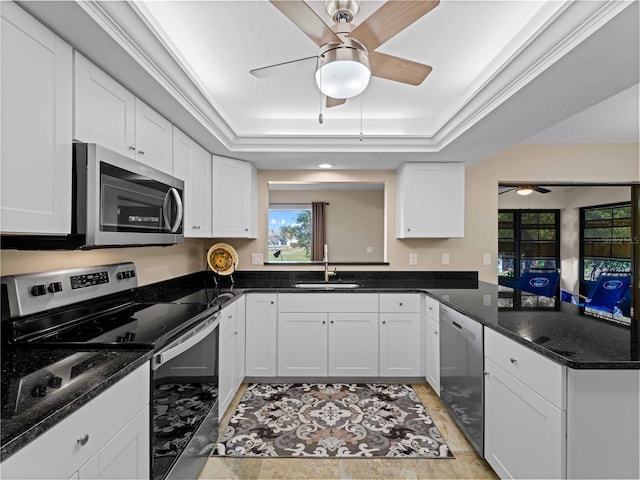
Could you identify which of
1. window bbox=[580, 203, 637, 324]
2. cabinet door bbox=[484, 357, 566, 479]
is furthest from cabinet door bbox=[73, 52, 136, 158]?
window bbox=[580, 203, 637, 324]

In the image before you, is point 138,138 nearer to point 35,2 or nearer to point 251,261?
point 35,2

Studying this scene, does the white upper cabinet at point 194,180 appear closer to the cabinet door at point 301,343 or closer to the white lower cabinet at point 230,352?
the white lower cabinet at point 230,352

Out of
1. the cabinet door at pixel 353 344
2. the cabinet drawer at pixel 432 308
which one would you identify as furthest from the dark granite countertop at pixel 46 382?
the cabinet drawer at pixel 432 308

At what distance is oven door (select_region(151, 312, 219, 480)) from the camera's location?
1.39m

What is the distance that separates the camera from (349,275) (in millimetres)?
3658

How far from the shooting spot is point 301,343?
3.09 metres

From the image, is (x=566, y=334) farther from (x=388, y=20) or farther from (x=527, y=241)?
(x=527, y=241)

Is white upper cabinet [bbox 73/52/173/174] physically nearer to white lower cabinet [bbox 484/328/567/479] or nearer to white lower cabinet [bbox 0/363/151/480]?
white lower cabinet [bbox 0/363/151/480]

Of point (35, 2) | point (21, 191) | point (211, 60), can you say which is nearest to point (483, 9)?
point (211, 60)

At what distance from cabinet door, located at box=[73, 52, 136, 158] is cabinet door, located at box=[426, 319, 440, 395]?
2490mm

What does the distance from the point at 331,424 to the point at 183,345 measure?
1336mm

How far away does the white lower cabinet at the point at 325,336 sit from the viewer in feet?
10.1

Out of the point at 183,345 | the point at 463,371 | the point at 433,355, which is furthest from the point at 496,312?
the point at 183,345

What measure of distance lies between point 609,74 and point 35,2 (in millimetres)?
2307
